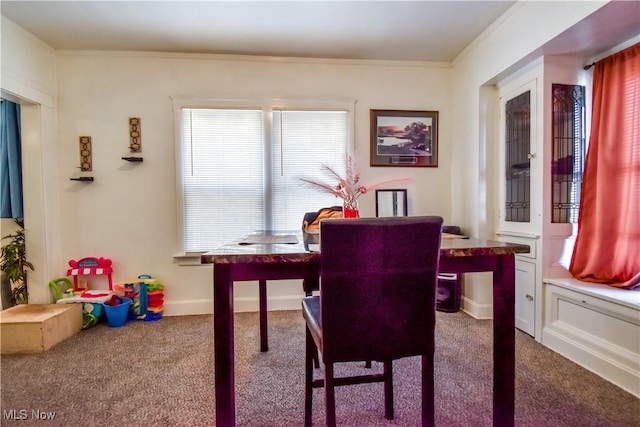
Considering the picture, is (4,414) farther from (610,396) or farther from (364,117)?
(364,117)

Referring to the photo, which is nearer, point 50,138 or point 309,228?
point 309,228

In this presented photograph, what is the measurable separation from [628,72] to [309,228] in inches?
88.3

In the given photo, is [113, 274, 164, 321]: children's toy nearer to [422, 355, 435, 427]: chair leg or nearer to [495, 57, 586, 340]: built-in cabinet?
[422, 355, 435, 427]: chair leg

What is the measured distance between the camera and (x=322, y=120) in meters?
3.23

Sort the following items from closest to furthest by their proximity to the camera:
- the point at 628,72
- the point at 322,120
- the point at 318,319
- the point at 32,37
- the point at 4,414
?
the point at 318,319 → the point at 4,414 → the point at 628,72 → the point at 32,37 → the point at 322,120

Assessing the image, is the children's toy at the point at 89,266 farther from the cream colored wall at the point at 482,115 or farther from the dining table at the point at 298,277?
the cream colored wall at the point at 482,115

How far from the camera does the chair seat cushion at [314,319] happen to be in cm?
122

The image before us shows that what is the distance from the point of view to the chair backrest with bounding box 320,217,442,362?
3.46 ft

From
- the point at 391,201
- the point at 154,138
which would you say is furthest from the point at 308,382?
the point at 154,138

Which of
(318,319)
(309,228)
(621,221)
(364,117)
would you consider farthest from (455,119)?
(318,319)

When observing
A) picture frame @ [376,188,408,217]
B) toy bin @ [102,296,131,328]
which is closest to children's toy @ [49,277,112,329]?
toy bin @ [102,296,131,328]

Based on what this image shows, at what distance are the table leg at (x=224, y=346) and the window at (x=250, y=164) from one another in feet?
6.67

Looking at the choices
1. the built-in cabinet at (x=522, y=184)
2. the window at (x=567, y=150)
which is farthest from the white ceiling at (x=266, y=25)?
the window at (x=567, y=150)

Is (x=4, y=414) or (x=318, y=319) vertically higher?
(x=318, y=319)
